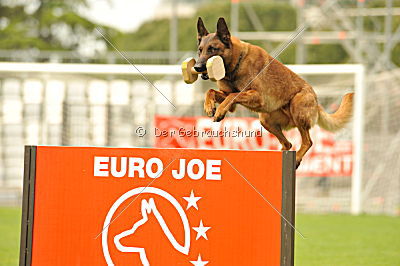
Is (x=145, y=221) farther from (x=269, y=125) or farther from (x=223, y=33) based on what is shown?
(x=223, y=33)

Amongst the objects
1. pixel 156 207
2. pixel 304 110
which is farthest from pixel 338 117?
pixel 156 207

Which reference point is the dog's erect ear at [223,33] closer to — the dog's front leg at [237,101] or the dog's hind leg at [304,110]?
the dog's front leg at [237,101]

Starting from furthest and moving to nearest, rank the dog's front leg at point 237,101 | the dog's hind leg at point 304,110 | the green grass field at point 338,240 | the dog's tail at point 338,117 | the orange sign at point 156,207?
1. the green grass field at point 338,240
2. the dog's tail at point 338,117
3. the orange sign at point 156,207
4. the dog's hind leg at point 304,110
5. the dog's front leg at point 237,101

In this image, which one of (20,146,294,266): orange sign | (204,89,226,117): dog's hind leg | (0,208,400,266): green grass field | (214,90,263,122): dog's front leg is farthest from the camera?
(0,208,400,266): green grass field

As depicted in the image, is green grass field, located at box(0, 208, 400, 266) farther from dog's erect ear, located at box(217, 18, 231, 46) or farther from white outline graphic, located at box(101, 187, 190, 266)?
dog's erect ear, located at box(217, 18, 231, 46)

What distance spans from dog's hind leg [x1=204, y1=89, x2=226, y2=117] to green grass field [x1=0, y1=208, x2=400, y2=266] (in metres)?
4.85

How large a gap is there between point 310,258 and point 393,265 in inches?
43.6

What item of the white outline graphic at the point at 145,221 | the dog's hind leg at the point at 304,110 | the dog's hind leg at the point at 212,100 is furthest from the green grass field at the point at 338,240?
the dog's hind leg at the point at 212,100

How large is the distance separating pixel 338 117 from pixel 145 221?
1702 millimetres

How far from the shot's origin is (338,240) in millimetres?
13141

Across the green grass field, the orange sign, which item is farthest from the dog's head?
the green grass field

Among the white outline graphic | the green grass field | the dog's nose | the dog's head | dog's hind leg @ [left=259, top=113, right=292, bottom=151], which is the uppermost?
the dog's head

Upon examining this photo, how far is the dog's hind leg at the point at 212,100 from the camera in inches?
229

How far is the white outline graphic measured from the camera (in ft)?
20.4
